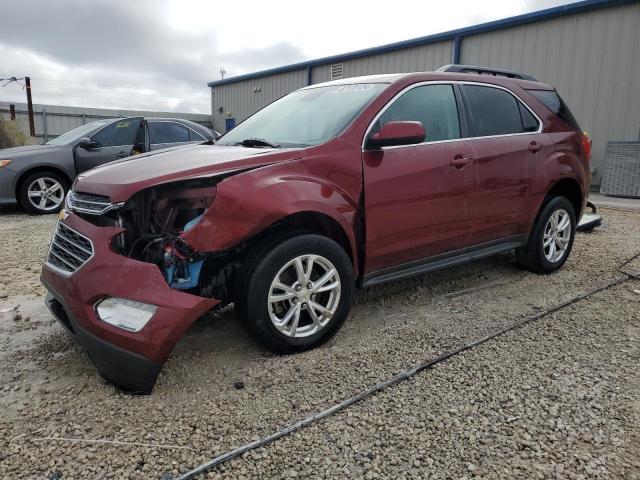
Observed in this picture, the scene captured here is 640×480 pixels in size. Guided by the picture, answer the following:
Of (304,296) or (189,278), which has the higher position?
(189,278)

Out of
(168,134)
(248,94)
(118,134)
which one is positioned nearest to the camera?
(118,134)

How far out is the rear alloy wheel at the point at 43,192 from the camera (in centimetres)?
747

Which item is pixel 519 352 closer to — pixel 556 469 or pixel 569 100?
pixel 556 469

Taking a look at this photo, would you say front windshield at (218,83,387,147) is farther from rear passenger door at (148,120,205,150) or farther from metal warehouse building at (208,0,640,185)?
metal warehouse building at (208,0,640,185)

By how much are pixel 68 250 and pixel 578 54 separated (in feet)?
38.2

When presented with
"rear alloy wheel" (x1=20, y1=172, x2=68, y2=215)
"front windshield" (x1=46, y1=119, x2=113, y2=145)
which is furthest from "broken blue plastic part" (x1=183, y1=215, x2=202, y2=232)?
"front windshield" (x1=46, y1=119, x2=113, y2=145)

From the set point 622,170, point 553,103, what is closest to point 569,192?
point 553,103

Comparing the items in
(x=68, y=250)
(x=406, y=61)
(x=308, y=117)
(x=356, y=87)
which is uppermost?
(x=406, y=61)

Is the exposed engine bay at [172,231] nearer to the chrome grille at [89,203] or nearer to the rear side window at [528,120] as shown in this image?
the chrome grille at [89,203]

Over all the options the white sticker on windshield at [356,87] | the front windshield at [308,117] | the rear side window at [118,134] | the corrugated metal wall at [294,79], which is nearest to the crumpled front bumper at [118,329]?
the front windshield at [308,117]

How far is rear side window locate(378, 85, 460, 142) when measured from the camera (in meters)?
3.37

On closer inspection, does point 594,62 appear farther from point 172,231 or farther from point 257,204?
point 172,231

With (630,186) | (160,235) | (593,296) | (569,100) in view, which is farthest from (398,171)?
(569,100)

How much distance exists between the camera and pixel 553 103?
178 inches
